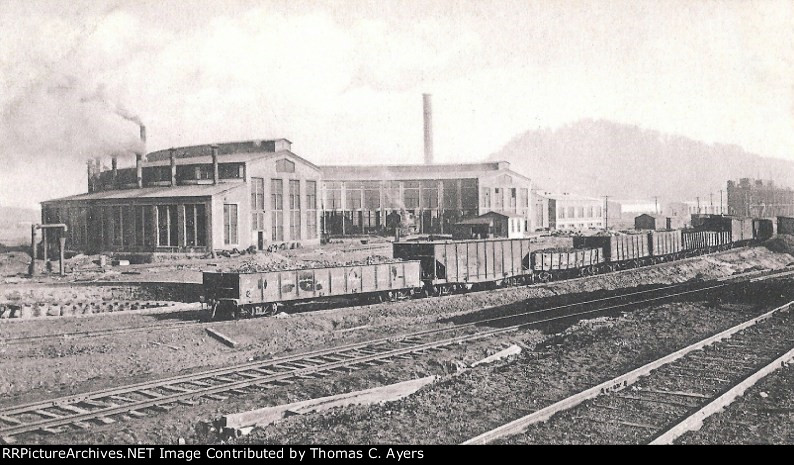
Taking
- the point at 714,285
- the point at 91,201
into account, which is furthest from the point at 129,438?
the point at 91,201

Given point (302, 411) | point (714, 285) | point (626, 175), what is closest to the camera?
point (302, 411)

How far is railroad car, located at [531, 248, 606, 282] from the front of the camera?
30125 mm

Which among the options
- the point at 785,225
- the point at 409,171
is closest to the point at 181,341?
the point at 409,171

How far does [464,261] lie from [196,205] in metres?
20.2

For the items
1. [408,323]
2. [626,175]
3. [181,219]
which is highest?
[626,175]

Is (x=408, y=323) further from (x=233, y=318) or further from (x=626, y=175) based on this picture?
(x=626, y=175)

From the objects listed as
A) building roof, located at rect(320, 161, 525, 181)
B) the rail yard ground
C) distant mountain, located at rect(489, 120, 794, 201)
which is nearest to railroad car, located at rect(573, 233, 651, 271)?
the rail yard ground

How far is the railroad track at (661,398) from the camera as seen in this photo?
28.6 feet

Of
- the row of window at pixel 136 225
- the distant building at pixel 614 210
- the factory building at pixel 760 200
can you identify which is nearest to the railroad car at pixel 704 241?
the factory building at pixel 760 200

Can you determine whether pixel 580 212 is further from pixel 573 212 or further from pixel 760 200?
pixel 760 200

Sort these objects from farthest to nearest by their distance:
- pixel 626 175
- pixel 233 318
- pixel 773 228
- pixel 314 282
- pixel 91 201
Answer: pixel 626 175 < pixel 773 228 < pixel 91 201 < pixel 314 282 < pixel 233 318

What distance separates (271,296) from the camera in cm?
2069

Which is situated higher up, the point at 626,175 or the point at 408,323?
the point at 626,175
